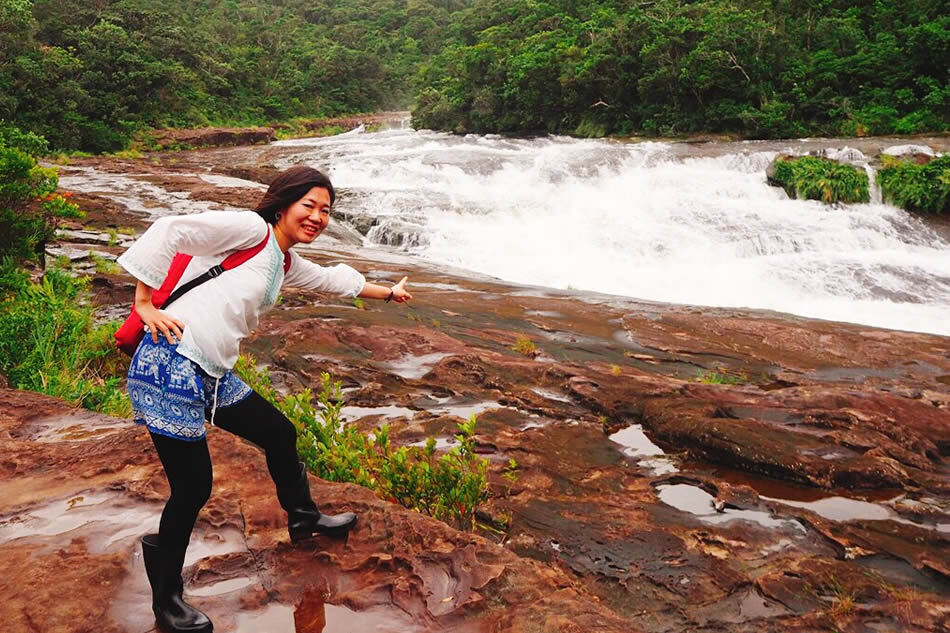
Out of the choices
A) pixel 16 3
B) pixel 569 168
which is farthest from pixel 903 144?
pixel 16 3

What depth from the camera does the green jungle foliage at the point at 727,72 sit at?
21797 millimetres

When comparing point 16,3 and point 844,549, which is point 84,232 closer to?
point 844,549

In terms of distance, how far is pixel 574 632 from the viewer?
202cm

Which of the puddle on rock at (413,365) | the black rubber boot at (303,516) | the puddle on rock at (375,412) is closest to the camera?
the black rubber boot at (303,516)

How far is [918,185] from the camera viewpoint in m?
14.5

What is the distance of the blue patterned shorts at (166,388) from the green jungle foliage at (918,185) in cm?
1699

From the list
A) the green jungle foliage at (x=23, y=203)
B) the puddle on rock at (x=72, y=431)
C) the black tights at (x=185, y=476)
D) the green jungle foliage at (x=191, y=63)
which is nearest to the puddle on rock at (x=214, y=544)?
the black tights at (x=185, y=476)

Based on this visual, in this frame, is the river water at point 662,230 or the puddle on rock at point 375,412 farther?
the river water at point 662,230

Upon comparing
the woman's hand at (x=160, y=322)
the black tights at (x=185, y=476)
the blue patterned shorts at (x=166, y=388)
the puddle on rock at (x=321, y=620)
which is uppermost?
the woman's hand at (x=160, y=322)

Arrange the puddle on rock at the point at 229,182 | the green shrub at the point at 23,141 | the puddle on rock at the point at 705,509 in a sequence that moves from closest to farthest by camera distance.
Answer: the puddle on rock at the point at 705,509 < the green shrub at the point at 23,141 < the puddle on rock at the point at 229,182

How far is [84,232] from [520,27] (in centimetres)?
3154

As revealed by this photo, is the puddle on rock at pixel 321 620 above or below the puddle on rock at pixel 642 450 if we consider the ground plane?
above

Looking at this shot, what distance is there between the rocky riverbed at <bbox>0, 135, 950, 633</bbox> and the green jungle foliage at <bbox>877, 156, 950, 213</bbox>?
9.81 metres

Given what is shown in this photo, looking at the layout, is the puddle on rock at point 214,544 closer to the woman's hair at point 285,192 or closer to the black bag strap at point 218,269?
the black bag strap at point 218,269
